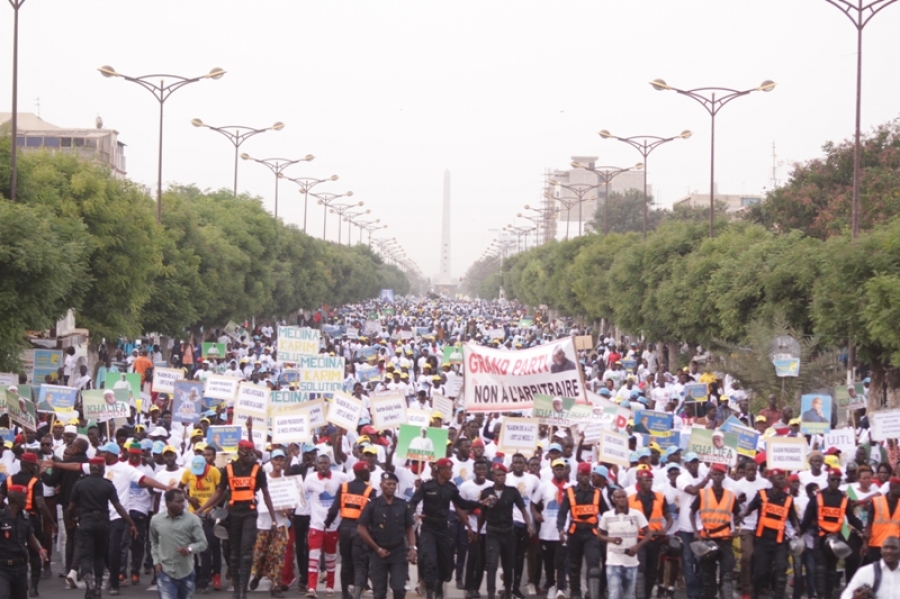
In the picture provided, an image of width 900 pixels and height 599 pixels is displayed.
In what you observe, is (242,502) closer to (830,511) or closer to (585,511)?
(585,511)

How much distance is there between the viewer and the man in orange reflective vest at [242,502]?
12609 mm

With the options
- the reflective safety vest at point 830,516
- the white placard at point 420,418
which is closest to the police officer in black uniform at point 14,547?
the white placard at point 420,418

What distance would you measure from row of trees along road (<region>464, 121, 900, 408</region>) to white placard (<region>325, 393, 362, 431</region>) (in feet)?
32.2

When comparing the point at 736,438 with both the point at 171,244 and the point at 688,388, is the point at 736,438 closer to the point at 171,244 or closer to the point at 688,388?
the point at 688,388

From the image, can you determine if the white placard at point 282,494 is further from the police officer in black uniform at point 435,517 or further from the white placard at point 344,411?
the white placard at point 344,411

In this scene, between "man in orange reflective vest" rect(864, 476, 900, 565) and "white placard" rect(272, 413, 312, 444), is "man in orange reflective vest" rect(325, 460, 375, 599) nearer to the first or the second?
"white placard" rect(272, 413, 312, 444)

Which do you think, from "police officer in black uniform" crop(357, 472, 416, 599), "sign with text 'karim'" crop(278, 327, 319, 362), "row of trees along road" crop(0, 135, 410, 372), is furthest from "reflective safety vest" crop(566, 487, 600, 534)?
"row of trees along road" crop(0, 135, 410, 372)

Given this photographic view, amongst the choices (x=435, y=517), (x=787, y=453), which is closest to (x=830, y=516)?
(x=787, y=453)

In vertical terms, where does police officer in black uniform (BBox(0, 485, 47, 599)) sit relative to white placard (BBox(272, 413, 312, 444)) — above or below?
below

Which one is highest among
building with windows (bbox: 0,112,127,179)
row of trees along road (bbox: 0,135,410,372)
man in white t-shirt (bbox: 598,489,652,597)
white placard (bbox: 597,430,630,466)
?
building with windows (bbox: 0,112,127,179)

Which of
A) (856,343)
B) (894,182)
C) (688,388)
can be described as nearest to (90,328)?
(688,388)

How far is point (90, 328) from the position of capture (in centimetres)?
3012

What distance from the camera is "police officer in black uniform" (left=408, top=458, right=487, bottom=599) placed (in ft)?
40.5

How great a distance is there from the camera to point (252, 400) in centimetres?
1623
